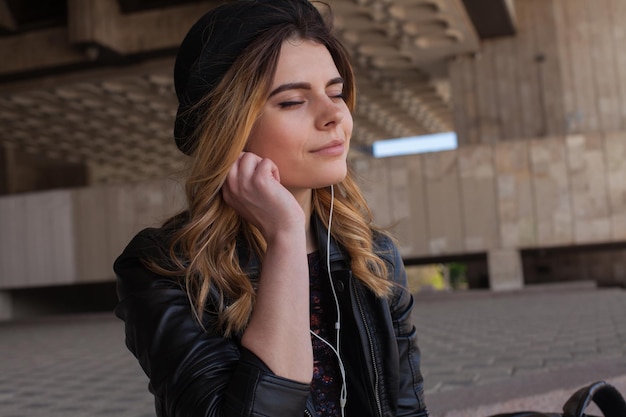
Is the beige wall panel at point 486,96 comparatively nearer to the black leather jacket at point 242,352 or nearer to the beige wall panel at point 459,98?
the beige wall panel at point 459,98

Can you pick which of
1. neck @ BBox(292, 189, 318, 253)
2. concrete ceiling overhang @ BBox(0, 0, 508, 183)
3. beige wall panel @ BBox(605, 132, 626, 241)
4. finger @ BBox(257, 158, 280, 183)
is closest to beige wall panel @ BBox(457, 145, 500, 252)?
beige wall panel @ BBox(605, 132, 626, 241)

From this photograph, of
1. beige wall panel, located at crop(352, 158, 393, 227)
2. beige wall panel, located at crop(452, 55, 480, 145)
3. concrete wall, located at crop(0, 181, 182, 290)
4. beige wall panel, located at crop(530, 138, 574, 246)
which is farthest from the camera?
beige wall panel, located at crop(452, 55, 480, 145)

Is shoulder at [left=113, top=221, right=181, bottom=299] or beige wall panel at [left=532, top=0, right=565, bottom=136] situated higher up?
beige wall panel at [left=532, top=0, right=565, bottom=136]

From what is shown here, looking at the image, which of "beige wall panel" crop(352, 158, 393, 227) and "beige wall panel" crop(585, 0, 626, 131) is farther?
"beige wall panel" crop(585, 0, 626, 131)

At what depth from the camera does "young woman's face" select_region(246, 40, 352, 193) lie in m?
1.67

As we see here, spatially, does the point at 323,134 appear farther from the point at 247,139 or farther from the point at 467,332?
the point at 467,332

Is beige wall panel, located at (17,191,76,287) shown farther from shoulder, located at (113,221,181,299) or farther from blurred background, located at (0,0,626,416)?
shoulder, located at (113,221,181,299)

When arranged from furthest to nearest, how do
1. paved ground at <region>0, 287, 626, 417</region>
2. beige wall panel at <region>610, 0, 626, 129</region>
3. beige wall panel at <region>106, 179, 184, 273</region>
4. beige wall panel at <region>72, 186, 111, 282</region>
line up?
beige wall panel at <region>610, 0, 626, 129</region>, beige wall panel at <region>72, 186, 111, 282</region>, beige wall panel at <region>106, 179, 184, 273</region>, paved ground at <region>0, 287, 626, 417</region>

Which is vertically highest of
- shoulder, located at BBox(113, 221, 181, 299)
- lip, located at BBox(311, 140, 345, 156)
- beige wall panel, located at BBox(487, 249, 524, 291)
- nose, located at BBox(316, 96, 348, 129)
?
nose, located at BBox(316, 96, 348, 129)

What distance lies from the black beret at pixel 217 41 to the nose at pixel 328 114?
23cm

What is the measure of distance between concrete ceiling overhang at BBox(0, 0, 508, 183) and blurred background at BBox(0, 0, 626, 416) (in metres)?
0.06

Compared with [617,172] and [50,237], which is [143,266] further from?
[50,237]

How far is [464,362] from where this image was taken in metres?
5.30

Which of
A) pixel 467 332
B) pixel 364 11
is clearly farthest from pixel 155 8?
pixel 467 332
